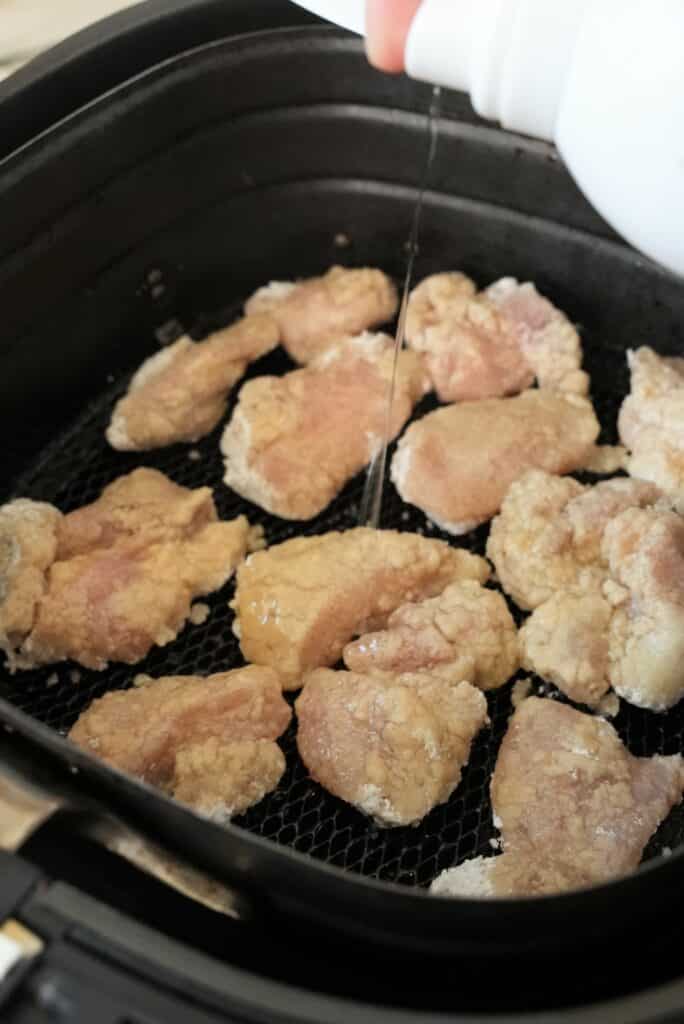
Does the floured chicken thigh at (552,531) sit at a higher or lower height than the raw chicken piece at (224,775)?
higher

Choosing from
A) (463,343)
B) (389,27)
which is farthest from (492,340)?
(389,27)

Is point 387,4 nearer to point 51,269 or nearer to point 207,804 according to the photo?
point 51,269

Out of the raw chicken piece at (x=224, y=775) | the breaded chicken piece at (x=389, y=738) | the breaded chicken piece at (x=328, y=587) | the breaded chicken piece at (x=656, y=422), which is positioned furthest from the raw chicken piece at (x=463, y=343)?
the raw chicken piece at (x=224, y=775)

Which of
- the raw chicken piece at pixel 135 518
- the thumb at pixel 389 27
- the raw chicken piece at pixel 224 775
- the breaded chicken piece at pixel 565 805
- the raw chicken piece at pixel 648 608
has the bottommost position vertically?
the breaded chicken piece at pixel 565 805

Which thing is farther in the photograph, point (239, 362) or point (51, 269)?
point (239, 362)

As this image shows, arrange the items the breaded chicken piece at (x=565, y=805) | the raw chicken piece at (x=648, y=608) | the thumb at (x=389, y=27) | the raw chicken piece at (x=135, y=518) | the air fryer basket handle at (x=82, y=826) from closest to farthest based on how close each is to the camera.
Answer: the air fryer basket handle at (x=82, y=826) → the thumb at (x=389, y=27) → the breaded chicken piece at (x=565, y=805) → the raw chicken piece at (x=648, y=608) → the raw chicken piece at (x=135, y=518)

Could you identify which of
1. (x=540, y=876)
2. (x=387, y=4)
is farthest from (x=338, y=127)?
(x=540, y=876)

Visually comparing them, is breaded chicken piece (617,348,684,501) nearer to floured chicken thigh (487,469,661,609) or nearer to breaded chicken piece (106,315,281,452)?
floured chicken thigh (487,469,661,609)

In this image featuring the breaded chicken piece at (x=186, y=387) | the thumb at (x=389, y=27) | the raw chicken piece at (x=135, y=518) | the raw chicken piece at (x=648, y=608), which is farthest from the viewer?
the breaded chicken piece at (x=186, y=387)

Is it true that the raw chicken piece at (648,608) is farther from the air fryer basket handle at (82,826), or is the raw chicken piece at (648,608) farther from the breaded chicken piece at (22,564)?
the breaded chicken piece at (22,564)
